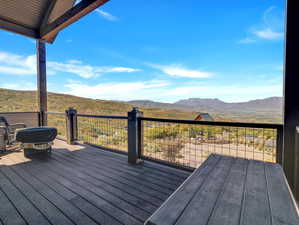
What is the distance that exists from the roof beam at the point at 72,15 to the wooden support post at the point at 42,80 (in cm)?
39

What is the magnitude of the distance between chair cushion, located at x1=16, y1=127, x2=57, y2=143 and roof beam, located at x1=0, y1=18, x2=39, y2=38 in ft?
10.6

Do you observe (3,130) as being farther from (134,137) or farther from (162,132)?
(162,132)

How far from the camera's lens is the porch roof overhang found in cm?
376

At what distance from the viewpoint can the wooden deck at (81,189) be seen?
1493mm

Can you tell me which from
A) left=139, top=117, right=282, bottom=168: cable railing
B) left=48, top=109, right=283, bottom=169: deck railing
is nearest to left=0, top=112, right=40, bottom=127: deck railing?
left=48, top=109, right=283, bottom=169: deck railing

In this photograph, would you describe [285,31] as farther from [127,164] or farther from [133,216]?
[127,164]

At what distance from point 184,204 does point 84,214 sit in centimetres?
118

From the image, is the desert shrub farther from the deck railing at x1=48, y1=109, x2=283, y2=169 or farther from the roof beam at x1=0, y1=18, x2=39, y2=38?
the roof beam at x1=0, y1=18, x2=39, y2=38

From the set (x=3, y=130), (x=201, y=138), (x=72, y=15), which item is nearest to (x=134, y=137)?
(x=201, y=138)

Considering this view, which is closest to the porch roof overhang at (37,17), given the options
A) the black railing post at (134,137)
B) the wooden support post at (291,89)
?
the black railing post at (134,137)

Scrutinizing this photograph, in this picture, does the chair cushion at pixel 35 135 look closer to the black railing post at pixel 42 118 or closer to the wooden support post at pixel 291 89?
the black railing post at pixel 42 118

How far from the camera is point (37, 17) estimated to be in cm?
445

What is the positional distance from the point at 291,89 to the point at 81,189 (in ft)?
9.27

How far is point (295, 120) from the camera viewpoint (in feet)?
5.46
